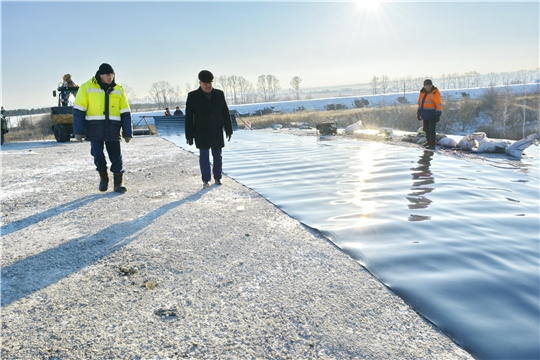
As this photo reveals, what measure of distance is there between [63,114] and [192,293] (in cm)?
1535

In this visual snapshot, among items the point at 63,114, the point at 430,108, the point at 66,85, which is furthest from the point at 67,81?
the point at 430,108

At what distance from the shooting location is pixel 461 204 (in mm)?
4051

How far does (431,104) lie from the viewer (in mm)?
8586

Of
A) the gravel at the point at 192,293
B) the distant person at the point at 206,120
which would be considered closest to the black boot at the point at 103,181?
the gravel at the point at 192,293

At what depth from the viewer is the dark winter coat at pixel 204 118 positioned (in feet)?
16.5

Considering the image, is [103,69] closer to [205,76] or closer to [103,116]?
[103,116]

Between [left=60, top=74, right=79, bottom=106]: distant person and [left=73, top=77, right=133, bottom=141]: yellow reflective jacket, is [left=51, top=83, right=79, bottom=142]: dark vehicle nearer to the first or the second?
[left=60, top=74, right=79, bottom=106]: distant person

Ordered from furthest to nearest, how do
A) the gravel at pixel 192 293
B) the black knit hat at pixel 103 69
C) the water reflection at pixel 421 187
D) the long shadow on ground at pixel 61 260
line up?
the black knit hat at pixel 103 69, the water reflection at pixel 421 187, the long shadow on ground at pixel 61 260, the gravel at pixel 192 293

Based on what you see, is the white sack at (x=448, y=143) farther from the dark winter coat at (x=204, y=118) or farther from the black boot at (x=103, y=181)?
the black boot at (x=103, y=181)

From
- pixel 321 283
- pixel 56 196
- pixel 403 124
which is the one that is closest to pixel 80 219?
pixel 56 196

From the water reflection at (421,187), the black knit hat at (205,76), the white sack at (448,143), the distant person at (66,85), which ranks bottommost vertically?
the water reflection at (421,187)

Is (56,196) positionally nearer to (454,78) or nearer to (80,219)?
(80,219)

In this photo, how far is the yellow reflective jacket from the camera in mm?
4652

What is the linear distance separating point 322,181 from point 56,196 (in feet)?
12.0
